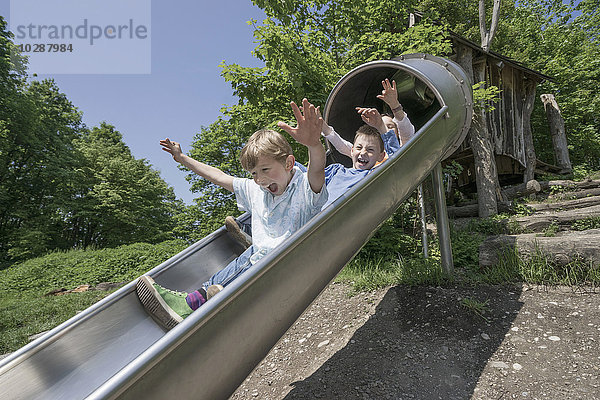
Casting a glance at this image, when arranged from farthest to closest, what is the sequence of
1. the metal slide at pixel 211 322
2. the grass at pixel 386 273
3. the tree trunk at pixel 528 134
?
the tree trunk at pixel 528 134, the grass at pixel 386 273, the metal slide at pixel 211 322

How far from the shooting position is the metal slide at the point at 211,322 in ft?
3.44

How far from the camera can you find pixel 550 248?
3275 mm

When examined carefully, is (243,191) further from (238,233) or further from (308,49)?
(308,49)

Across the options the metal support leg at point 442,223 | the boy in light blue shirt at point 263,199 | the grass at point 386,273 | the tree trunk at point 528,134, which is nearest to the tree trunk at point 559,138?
the tree trunk at point 528,134

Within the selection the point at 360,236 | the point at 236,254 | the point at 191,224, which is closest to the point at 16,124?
the point at 191,224

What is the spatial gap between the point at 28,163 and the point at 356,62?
740 inches

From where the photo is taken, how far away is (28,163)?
56.3ft

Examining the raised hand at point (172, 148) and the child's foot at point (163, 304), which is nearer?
the child's foot at point (163, 304)

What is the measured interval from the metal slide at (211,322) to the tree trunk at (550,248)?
58.9 inches

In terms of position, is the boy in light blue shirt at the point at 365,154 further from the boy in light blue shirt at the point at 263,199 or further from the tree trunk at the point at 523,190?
the tree trunk at the point at 523,190

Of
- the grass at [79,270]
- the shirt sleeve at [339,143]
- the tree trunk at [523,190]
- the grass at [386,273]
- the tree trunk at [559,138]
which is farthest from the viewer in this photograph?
the tree trunk at [559,138]

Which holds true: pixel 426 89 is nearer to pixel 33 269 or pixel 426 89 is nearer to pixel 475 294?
pixel 475 294

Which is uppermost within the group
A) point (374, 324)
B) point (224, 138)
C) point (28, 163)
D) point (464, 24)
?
point (464, 24)

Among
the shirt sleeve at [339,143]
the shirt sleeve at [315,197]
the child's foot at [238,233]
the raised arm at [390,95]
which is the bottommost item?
the child's foot at [238,233]
